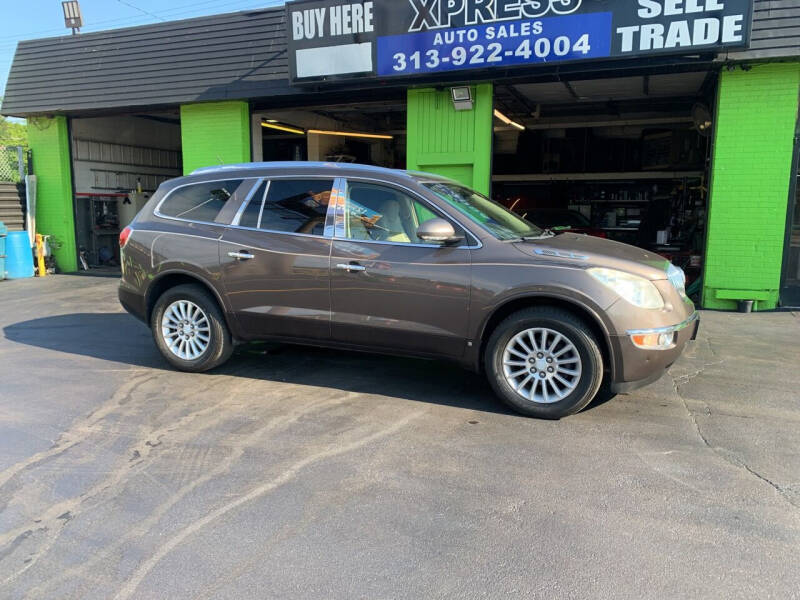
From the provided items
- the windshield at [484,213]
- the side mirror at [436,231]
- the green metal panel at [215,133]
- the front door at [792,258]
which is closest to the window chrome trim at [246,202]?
the windshield at [484,213]

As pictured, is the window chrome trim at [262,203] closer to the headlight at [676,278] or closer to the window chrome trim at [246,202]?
the window chrome trim at [246,202]

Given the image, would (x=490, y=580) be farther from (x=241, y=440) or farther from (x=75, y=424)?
(x=75, y=424)

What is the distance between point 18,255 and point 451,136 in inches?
376

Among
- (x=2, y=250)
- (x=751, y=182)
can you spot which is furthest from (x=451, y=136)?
(x=2, y=250)

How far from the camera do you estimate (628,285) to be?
4.32 meters

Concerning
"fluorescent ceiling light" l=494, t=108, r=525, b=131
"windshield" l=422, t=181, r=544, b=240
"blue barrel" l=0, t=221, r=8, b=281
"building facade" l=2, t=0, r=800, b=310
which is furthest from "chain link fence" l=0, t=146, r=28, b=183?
"windshield" l=422, t=181, r=544, b=240

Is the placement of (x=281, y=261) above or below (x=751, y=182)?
below

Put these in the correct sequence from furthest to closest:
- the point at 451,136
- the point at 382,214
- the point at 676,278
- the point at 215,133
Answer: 1. the point at 215,133
2. the point at 451,136
3. the point at 382,214
4. the point at 676,278

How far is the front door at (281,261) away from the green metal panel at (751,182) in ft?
21.3

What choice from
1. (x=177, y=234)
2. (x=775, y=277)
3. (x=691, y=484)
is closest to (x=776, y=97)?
(x=775, y=277)

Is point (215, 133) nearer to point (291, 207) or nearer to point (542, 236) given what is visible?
point (291, 207)

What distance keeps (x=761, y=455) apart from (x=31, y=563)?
4.24 m

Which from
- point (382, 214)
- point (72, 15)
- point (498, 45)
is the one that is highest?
point (72, 15)

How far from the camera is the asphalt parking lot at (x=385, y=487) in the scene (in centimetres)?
271
